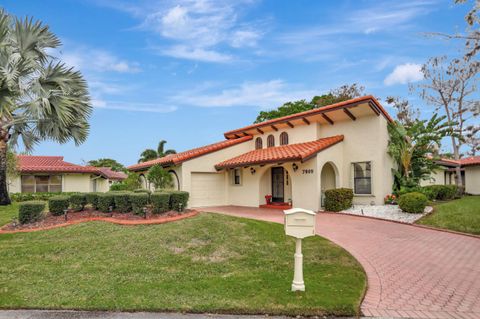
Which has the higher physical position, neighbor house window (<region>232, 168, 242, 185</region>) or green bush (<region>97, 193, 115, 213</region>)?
neighbor house window (<region>232, 168, 242, 185</region>)

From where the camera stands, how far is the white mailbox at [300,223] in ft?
17.1

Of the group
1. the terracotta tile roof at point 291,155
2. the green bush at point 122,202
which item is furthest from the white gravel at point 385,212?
the green bush at point 122,202

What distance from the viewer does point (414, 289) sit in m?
5.61

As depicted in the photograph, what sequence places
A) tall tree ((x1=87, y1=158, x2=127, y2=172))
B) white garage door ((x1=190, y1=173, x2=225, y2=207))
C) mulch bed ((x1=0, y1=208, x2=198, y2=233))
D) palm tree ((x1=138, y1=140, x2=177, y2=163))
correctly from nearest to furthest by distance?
1. mulch bed ((x1=0, y1=208, x2=198, y2=233))
2. white garage door ((x1=190, y1=173, x2=225, y2=207))
3. palm tree ((x1=138, y1=140, x2=177, y2=163))
4. tall tree ((x1=87, y1=158, x2=127, y2=172))

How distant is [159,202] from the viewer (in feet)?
37.8

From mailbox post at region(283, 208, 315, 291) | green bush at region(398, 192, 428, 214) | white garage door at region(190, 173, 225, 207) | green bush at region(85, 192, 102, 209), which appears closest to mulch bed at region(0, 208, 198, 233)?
green bush at region(85, 192, 102, 209)

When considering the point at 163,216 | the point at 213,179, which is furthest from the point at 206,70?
the point at 163,216

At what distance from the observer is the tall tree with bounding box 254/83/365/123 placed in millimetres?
32875

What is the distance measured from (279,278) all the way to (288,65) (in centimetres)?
1274

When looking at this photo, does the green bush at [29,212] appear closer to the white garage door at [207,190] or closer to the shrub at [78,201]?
the shrub at [78,201]

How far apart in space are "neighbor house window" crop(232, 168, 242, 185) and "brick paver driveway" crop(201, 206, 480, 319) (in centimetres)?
791

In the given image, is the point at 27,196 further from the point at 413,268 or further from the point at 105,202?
the point at 413,268

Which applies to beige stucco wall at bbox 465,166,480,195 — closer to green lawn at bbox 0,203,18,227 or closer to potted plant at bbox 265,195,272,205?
potted plant at bbox 265,195,272,205

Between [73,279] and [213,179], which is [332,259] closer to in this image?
[73,279]
